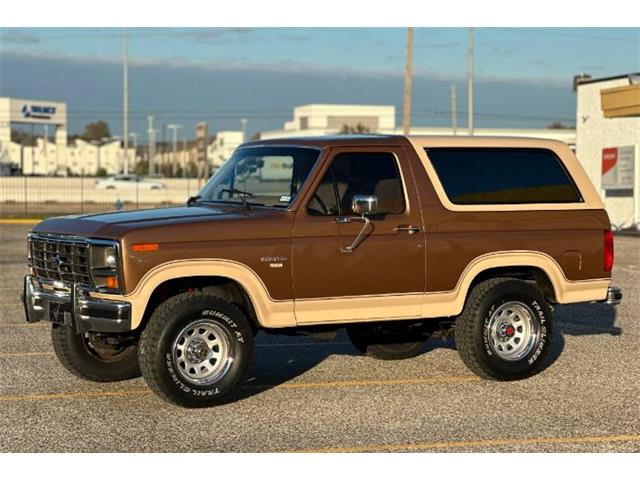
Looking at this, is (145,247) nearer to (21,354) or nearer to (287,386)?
(287,386)

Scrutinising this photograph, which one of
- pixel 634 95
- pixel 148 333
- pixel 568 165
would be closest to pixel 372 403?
pixel 148 333

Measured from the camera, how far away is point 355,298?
9.08 meters

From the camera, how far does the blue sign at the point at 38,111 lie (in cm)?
10581

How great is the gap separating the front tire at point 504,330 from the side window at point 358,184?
1.19 metres

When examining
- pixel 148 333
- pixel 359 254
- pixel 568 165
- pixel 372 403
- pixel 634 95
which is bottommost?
pixel 372 403

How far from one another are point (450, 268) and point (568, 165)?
187cm

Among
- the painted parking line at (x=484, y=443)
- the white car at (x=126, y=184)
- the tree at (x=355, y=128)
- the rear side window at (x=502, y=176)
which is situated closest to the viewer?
the painted parking line at (x=484, y=443)

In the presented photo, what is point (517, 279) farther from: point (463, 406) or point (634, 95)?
point (634, 95)

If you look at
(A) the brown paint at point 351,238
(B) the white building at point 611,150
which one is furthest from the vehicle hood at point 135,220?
(B) the white building at point 611,150

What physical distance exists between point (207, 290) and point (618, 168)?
105 feet

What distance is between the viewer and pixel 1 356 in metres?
11.0

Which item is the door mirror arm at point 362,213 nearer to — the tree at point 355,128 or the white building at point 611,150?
the white building at point 611,150

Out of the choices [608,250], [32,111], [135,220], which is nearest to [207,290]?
[135,220]

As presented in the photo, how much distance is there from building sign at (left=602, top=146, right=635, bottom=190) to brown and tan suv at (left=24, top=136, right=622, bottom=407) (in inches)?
1135
